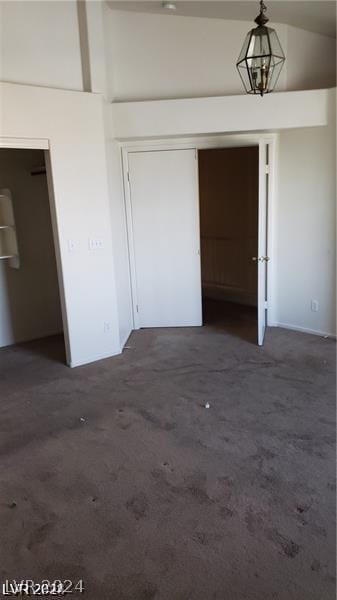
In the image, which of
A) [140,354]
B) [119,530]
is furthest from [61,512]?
[140,354]

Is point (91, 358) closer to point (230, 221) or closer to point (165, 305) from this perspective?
point (165, 305)

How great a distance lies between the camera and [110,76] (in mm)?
4676

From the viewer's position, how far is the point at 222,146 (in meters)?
4.98

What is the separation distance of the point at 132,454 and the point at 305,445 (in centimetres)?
114

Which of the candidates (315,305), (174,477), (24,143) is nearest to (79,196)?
(24,143)

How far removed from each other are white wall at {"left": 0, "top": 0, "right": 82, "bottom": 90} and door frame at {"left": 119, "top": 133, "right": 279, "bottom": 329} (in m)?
1.13

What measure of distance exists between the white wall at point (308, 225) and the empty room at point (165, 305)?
0.07 ft

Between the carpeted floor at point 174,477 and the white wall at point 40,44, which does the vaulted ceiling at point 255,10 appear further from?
the carpeted floor at point 174,477

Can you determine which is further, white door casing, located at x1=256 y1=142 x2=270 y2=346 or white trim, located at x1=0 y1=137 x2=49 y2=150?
white door casing, located at x1=256 y1=142 x2=270 y2=346

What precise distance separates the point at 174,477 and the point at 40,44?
374cm

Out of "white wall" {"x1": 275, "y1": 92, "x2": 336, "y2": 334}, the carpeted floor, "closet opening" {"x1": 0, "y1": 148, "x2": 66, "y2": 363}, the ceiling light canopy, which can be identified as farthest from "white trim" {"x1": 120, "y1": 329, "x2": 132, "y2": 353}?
the ceiling light canopy

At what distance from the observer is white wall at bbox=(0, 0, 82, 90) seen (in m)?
3.71

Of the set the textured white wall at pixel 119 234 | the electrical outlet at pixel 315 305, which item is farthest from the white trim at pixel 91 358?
the electrical outlet at pixel 315 305

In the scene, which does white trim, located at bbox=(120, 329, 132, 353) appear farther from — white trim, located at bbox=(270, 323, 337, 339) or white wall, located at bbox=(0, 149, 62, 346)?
white trim, located at bbox=(270, 323, 337, 339)
